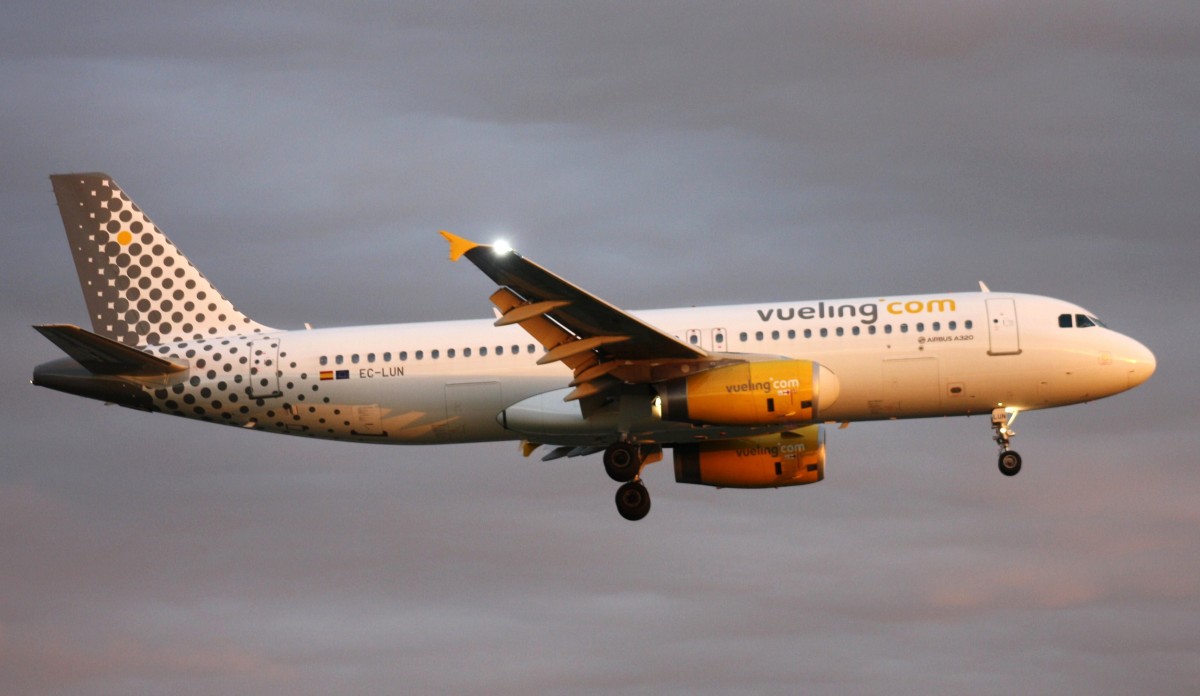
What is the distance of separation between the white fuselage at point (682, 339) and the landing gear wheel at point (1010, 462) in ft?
4.56

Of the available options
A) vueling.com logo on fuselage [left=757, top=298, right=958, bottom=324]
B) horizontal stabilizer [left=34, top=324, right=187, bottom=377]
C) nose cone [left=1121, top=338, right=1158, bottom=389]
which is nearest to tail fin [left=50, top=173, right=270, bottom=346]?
horizontal stabilizer [left=34, top=324, right=187, bottom=377]

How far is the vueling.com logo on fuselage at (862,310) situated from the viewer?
46.6 m

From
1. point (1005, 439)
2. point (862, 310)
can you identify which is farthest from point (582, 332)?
point (1005, 439)

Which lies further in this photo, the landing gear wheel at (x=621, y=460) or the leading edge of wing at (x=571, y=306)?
the landing gear wheel at (x=621, y=460)

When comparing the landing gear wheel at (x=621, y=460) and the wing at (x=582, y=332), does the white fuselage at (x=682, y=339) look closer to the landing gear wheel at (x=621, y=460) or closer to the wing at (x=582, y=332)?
the landing gear wheel at (x=621, y=460)

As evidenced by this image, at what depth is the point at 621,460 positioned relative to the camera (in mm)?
47312

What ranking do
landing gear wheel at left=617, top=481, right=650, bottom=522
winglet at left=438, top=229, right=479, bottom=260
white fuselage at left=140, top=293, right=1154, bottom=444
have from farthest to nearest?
landing gear wheel at left=617, top=481, right=650, bottom=522
white fuselage at left=140, top=293, right=1154, bottom=444
winglet at left=438, top=229, right=479, bottom=260

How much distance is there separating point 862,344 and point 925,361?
165cm

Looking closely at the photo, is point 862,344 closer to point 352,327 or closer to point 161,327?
point 352,327

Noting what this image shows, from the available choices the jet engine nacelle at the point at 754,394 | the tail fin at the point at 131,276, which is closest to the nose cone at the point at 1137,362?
the jet engine nacelle at the point at 754,394

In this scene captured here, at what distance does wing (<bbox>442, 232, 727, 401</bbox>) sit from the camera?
137 ft

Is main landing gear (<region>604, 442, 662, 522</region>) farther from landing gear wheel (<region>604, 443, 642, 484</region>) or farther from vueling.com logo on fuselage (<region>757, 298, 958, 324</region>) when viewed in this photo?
vueling.com logo on fuselage (<region>757, 298, 958, 324</region>)

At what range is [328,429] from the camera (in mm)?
48688

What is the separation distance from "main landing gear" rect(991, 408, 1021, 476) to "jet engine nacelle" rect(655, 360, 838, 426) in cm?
525
